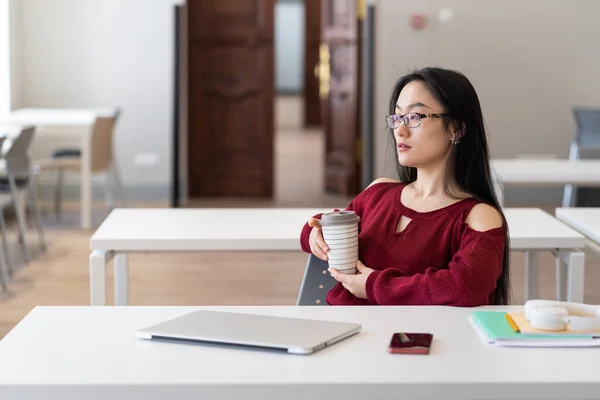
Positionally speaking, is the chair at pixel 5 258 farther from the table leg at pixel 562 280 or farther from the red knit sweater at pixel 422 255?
the red knit sweater at pixel 422 255

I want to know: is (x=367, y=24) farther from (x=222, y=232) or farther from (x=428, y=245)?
(x=428, y=245)

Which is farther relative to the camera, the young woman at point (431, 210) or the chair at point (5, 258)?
the chair at point (5, 258)

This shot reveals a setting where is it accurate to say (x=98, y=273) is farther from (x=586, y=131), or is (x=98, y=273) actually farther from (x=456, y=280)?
(x=586, y=131)

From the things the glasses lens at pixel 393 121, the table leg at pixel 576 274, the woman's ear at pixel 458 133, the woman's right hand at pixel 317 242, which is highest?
the glasses lens at pixel 393 121

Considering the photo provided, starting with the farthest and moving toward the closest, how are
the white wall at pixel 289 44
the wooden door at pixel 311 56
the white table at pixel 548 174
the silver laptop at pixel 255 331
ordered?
the white wall at pixel 289 44, the wooden door at pixel 311 56, the white table at pixel 548 174, the silver laptop at pixel 255 331

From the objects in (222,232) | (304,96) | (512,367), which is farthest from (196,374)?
(304,96)

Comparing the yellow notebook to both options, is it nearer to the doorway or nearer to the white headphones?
the white headphones

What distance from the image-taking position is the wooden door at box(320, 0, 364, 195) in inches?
362

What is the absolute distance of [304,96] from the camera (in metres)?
17.6

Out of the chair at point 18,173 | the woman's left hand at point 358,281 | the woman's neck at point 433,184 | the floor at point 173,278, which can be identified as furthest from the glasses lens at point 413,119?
the chair at point 18,173

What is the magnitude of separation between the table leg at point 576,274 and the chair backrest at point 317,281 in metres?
0.85

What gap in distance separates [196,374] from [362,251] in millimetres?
910

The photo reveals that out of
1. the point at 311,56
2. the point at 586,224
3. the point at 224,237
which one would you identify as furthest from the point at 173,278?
the point at 311,56

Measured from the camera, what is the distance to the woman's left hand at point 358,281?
2.43m
